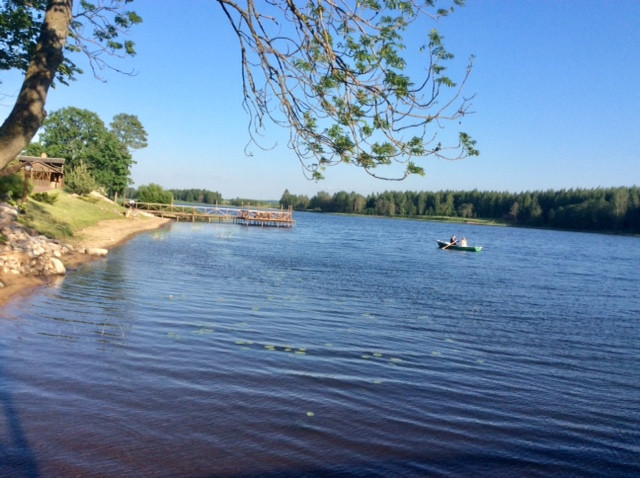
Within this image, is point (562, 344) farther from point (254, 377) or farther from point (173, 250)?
point (173, 250)

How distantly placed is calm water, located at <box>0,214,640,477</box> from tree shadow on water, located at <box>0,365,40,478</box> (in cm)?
2

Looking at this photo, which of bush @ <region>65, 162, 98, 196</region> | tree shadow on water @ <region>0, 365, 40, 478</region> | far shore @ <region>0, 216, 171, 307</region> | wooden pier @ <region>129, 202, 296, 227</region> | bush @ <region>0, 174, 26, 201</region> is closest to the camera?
tree shadow on water @ <region>0, 365, 40, 478</region>

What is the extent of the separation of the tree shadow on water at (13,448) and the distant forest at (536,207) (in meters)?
112

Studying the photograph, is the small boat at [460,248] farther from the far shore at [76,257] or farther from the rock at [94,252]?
the rock at [94,252]

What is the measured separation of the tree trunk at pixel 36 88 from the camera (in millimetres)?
3945

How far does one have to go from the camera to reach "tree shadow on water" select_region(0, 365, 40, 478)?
5.04 metres

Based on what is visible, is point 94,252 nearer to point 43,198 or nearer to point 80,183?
point 43,198

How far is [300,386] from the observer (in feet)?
27.4

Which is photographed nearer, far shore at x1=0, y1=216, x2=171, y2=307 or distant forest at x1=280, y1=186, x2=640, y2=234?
far shore at x1=0, y1=216, x2=171, y2=307

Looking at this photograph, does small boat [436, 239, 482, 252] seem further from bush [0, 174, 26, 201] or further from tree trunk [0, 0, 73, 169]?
tree trunk [0, 0, 73, 169]

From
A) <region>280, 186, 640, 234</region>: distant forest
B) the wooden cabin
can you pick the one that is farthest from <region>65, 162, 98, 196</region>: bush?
<region>280, 186, 640, 234</region>: distant forest

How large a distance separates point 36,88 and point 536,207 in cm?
15898

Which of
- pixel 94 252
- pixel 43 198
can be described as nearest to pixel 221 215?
pixel 43 198

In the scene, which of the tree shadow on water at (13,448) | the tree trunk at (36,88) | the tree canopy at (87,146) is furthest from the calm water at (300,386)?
the tree canopy at (87,146)
